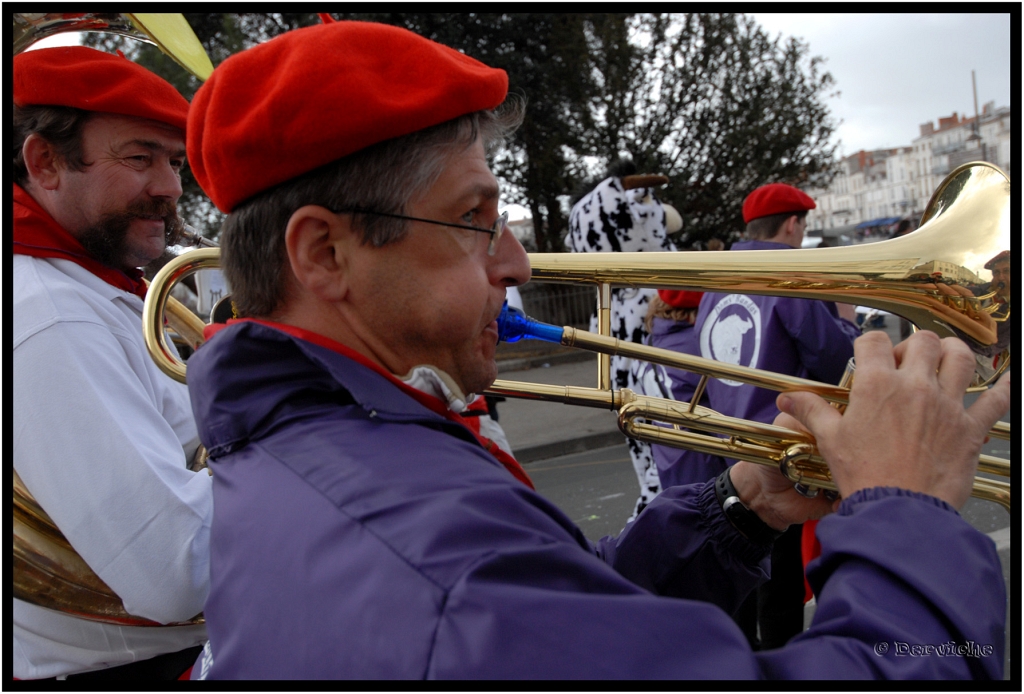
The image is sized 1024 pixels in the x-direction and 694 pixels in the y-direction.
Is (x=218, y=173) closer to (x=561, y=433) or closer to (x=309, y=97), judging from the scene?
(x=309, y=97)

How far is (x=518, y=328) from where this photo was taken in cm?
162

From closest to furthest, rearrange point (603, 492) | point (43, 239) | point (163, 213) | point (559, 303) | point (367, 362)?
point (367, 362)
point (43, 239)
point (163, 213)
point (603, 492)
point (559, 303)

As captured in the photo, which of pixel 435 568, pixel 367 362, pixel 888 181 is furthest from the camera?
pixel 888 181

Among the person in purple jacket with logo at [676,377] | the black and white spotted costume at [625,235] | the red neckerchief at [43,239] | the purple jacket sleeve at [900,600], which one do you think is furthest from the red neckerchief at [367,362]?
the black and white spotted costume at [625,235]

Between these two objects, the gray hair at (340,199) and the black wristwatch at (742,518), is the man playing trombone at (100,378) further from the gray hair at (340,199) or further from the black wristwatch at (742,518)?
the black wristwatch at (742,518)

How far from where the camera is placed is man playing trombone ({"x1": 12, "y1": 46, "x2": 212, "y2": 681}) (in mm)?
1306

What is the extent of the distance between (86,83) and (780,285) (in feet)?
5.01

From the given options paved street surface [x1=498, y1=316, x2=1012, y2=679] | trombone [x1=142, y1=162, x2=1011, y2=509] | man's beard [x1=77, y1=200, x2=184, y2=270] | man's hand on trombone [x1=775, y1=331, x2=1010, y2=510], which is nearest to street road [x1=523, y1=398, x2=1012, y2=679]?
paved street surface [x1=498, y1=316, x2=1012, y2=679]

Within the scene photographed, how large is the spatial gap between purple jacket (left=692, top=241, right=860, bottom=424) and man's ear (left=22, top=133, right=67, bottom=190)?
6.82ft

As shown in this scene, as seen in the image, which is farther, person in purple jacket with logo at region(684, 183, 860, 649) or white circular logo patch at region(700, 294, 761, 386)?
white circular logo patch at region(700, 294, 761, 386)

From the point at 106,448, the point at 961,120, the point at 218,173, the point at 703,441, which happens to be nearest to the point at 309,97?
the point at 218,173

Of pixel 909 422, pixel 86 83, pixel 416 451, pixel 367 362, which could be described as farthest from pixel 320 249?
pixel 86 83

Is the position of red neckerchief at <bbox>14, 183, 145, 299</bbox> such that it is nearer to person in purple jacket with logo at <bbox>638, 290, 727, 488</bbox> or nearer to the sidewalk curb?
person in purple jacket with logo at <bbox>638, 290, 727, 488</bbox>
